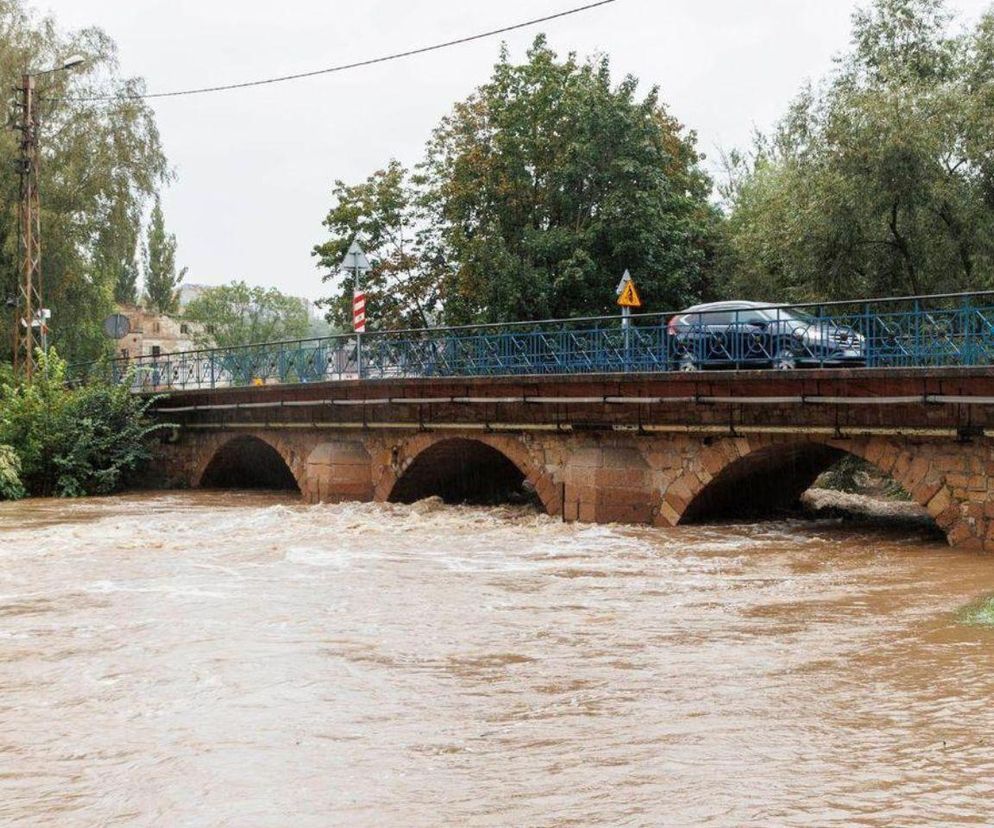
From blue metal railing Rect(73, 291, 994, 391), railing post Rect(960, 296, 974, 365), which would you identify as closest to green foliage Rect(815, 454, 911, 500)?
blue metal railing Rect(73, 291, 994, 391)

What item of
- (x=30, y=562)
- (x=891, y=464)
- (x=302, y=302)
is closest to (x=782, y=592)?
(x=891, y=464)

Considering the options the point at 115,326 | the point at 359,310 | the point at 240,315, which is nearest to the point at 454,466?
the point at 359,310

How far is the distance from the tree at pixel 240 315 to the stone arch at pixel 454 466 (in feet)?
183

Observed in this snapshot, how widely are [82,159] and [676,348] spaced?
22.9 meters

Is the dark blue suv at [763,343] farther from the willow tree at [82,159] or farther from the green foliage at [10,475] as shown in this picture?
the willow tree at [82,159]

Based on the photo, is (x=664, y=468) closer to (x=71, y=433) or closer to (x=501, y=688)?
(x=501, y=688)

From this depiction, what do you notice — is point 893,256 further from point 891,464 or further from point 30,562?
point 30,562

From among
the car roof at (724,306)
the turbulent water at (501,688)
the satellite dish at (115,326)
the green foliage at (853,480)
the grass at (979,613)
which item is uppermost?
the satellite dish at (115,326)

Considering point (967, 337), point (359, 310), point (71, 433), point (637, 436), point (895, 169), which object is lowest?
point (71, 433)

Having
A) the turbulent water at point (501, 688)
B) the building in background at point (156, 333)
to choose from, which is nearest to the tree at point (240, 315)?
the building in background at point (156, 333)

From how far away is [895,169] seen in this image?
25219mm

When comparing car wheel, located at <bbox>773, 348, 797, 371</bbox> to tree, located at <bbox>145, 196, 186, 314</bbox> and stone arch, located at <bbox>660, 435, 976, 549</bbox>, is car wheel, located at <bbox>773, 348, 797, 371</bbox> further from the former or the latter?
tree, located at <bbox>145, 196, 186, 314</bbox>

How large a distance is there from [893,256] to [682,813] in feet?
75.2

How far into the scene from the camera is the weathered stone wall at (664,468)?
14797mm
